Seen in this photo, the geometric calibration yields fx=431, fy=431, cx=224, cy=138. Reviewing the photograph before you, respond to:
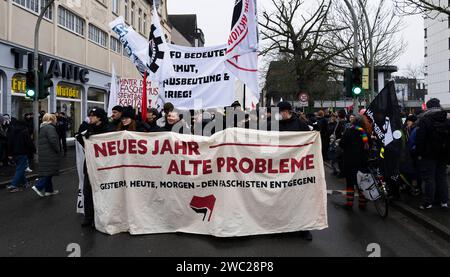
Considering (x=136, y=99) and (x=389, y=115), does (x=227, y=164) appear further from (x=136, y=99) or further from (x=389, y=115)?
(x=136, y=99)

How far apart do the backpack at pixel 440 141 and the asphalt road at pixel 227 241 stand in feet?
4.18

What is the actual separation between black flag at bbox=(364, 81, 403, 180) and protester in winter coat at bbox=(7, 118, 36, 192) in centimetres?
802

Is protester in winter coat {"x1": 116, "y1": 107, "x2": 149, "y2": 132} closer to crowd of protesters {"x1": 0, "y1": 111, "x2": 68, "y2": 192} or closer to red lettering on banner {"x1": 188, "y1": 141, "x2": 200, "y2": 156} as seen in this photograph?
red lettering on banner {"x1": 188, "y1": 141, "x2": 200, "y2": 156}

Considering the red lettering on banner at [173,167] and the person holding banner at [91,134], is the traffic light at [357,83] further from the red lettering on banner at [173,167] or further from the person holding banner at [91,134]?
the red lettering on banner at [173,167]

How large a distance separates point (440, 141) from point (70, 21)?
69.9 feet

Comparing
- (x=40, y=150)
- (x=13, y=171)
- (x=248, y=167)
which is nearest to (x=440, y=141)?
(x=248, y=167)

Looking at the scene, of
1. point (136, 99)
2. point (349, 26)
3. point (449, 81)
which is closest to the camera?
point (136, 99)

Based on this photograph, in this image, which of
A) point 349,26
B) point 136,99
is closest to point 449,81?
point 349,26

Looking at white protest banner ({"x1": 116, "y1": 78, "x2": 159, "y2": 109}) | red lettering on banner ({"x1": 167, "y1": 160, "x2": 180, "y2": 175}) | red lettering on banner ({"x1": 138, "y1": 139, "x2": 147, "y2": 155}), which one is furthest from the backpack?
white protest banner ({"x1": 116, "y1": 78, "x2": 159, "y2": 109})

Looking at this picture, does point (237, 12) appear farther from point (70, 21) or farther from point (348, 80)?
point (70, 21)

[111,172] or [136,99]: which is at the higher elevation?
[136,99]

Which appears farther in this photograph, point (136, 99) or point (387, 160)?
point (136, 99)

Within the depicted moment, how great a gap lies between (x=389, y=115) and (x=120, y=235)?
16.7 ft

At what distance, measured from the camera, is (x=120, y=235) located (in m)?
6.11
